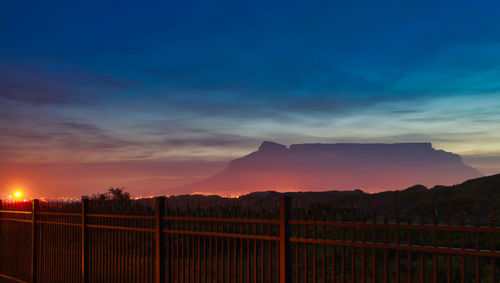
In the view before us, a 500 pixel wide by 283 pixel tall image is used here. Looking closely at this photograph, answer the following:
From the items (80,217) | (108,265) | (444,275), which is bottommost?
(444,275)

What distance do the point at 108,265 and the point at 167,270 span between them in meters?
2.00

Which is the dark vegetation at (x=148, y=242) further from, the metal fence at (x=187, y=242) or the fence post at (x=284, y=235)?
the fence post at (x=284, y=235)

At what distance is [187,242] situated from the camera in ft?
25.6

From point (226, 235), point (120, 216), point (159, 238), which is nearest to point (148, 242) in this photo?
point (120, 216)

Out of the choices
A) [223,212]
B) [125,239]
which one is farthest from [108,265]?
[223,212]

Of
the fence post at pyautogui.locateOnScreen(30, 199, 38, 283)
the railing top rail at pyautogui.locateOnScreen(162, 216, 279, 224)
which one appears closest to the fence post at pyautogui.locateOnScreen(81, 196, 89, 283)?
the fence post at pyautogui.locateOnScreen(30, 199, 38, 283)

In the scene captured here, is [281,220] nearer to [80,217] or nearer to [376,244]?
[376,244]

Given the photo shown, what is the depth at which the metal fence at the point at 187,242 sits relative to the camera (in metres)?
5.13

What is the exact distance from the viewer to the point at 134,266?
875cm

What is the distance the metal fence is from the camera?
5133 millimetres

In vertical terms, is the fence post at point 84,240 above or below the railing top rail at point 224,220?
below

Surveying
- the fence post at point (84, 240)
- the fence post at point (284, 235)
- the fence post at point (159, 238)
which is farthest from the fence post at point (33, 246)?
the fence post at point (284, 235)

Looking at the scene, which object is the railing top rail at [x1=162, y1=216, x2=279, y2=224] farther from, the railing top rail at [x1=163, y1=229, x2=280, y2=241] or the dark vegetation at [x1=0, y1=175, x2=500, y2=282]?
the railing top rail at [x1=163, y1=229, x2=280, y2=241]

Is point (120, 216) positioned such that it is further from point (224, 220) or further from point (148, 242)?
point (224, 220)
